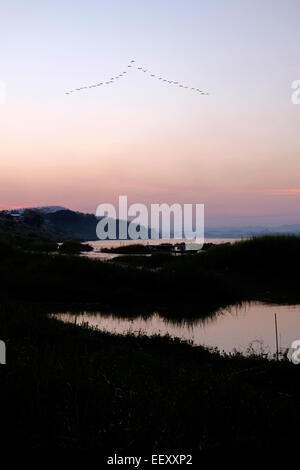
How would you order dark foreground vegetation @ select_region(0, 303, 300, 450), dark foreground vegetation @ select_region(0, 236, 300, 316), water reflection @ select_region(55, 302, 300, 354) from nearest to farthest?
dark foreground vegetation @ select_region(0, 303, 300, 450) → water reflection @ select_region(55, 302, 300, 354) → dark foreground vegetation @ select_region(0, 236, 300, 316)

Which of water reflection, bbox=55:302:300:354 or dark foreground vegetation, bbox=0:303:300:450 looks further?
water reflection, bbox=55:302:300:354

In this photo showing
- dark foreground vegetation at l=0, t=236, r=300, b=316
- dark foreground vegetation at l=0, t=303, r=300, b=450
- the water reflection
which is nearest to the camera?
dark foreground vegetation at l=0, t=303, r=300, b=450

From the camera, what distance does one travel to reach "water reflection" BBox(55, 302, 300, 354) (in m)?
13.9

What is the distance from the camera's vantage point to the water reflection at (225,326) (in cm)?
1388

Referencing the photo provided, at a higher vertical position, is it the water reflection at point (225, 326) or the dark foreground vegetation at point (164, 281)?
the dark foreground vegetation at point (164, 281)

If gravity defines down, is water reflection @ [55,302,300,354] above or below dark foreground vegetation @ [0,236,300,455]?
below

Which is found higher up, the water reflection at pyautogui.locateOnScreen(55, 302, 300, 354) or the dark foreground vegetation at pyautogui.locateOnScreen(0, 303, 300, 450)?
the dark foreground vegetation at pyautogui.locateOnScreen(0, 303, 300, 450)

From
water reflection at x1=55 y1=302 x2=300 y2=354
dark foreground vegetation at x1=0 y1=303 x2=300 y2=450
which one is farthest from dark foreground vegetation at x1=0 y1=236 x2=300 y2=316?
dark foreground vegetation at x1=0 y1=303 x2=300 y2=450

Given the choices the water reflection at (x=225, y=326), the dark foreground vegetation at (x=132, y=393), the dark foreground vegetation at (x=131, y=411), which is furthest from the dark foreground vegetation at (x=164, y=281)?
the dark foreground vegetation at (x=131, y=411)

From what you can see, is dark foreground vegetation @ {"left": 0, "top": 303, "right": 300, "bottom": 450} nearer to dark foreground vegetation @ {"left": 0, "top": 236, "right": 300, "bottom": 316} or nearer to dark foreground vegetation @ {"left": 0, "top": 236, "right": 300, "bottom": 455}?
dark foreground vegetation @ {"left": 0, "top": 236, "right": 300, "bottom": 455}

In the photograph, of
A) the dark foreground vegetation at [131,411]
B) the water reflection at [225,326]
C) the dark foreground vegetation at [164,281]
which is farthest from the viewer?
the dark foreground vegetation at [164,281]

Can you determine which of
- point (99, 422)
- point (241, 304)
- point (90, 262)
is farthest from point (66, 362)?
point (90, 262)

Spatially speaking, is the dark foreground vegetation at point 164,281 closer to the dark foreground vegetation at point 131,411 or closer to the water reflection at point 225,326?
the water reflection at point 225,326

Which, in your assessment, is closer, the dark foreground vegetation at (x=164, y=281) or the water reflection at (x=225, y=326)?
the water reflection at (x=225, y=326)
